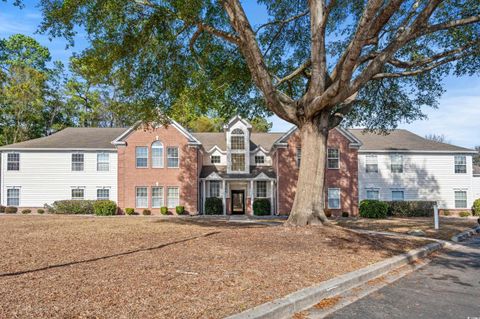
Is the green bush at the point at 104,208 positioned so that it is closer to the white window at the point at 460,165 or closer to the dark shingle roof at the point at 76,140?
the dark shingle roof at the point at 76,140

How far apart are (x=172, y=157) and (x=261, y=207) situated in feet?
26.3

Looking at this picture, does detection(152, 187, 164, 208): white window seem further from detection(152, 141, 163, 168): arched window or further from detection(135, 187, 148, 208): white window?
detection(152, 141, 163, 168): arched window

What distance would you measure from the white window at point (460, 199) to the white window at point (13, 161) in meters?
36.2

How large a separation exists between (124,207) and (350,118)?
18.0 metres

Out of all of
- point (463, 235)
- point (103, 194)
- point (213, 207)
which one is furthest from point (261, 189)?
point (463, 235)

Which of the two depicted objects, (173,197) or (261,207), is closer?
(261,207)

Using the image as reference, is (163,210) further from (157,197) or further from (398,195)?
(398,195)

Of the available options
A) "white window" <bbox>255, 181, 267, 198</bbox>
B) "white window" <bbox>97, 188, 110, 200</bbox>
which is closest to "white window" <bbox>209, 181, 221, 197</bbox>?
"white window" <bbox>255, 181, 267, 198</bbox>

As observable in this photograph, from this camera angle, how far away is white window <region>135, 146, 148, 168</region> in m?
27.8

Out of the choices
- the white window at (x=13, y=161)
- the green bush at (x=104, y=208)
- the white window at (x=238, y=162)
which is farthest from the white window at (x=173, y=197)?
the white window at (x=13, y=161)

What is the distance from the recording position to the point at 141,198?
90.1ft

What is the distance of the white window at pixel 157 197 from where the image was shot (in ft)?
90.1

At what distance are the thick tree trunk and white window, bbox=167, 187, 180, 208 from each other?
17.0 meters

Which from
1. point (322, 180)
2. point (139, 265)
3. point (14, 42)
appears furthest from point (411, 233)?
point (14, 42)
